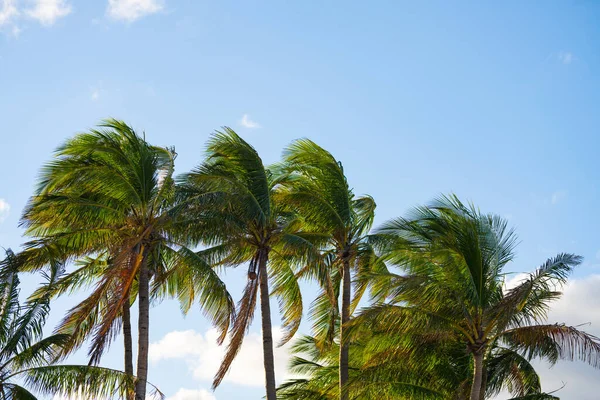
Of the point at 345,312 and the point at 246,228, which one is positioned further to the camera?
the point at 345,312

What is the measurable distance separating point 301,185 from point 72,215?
7.28 meters

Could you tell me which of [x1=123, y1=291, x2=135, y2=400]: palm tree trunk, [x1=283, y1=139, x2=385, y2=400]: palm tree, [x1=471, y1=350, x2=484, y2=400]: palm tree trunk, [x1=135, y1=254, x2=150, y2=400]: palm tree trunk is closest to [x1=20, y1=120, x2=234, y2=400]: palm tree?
[x1=135, y1=254, x2=150, y2=400]: palm tree trunk

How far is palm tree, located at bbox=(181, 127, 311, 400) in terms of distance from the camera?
79.9ft

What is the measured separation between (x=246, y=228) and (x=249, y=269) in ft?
3.97

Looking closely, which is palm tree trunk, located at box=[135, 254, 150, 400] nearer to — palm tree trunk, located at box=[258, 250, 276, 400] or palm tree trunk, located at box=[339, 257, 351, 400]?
palm tree trunk, located at box=[258, 250, 276, 400]

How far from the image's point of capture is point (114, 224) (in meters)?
24.4

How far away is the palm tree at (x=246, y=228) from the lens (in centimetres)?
2434

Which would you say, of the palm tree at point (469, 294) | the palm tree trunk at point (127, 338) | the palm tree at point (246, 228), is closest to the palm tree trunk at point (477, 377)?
the palm tree at point (469, 294)

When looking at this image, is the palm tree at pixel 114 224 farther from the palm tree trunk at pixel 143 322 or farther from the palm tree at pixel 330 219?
the palm tree at pixel 330 219

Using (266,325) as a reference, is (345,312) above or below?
above

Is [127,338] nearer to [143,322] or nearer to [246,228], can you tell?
[143,322]

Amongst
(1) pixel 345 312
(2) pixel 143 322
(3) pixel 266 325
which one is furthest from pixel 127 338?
(1) pixel 345 312

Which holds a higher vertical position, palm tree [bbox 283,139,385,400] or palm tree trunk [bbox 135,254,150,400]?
palm tree [bbox 283,139,385,400]

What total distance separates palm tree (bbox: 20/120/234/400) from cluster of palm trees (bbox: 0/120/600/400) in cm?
4
